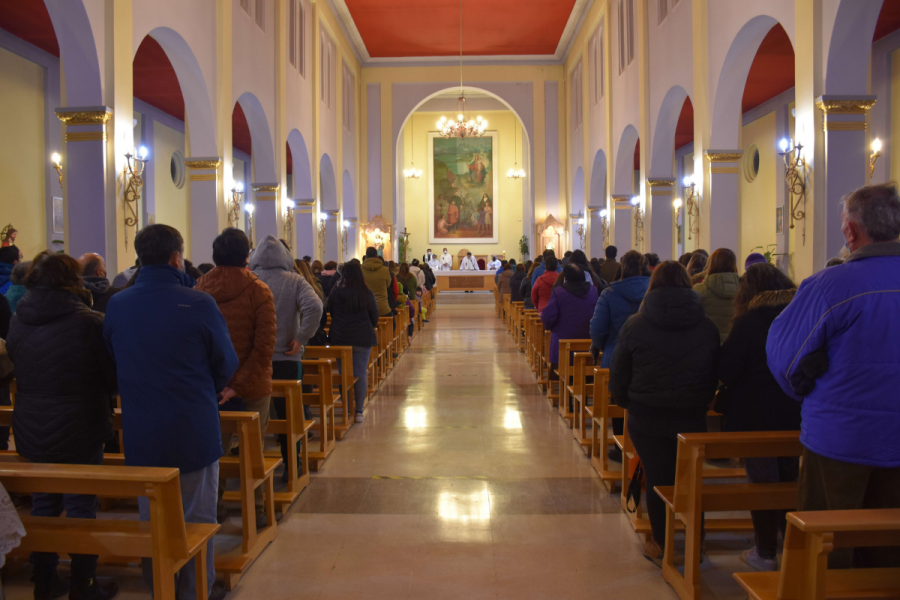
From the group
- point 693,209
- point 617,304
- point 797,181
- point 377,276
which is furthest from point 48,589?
point 693,209

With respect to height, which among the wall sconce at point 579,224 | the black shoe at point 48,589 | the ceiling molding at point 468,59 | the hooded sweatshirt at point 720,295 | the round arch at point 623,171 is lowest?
the black shoe at point 48,589

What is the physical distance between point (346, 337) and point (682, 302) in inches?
156

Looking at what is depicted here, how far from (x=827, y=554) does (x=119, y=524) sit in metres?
2.51

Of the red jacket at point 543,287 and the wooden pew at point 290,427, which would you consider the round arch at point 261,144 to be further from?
the wooden pew at point 290,427

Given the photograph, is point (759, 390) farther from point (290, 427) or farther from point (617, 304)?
point (290, 427)

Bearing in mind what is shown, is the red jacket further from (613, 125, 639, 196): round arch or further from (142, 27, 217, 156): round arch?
(613, 125, 639, 196): round arch

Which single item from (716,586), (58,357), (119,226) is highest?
(119,226)

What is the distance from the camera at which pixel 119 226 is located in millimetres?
7797

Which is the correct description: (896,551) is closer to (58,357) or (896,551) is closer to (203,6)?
(58,357)

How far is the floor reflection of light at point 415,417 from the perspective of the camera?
6.66 metres

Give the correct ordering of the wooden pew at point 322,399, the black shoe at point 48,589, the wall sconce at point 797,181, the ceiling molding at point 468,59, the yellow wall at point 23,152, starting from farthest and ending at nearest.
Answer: the ceiling molding at point 468,59 < the yellow wall at point 23,152 < the wall sconce at point 797,181 < the wooden pew at point 322,399 < the black shoe at point 48,589

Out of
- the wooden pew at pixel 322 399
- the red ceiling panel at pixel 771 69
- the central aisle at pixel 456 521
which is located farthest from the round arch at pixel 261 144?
the red ceiling panel at pixel 771 69

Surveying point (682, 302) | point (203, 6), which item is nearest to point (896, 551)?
point (682, 302)

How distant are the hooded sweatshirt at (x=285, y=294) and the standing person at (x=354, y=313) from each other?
162 centimetres
